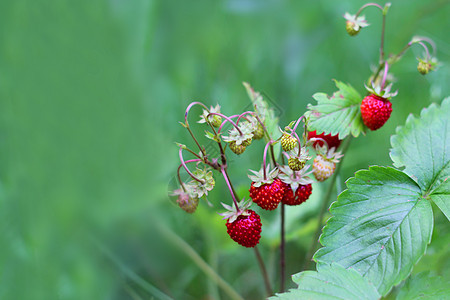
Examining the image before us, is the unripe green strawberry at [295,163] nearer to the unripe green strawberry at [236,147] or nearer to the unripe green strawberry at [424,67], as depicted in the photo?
the unripe green strawberry at [236,147]

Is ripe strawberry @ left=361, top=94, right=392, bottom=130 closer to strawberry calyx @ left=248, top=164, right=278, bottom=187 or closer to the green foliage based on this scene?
the green foliage

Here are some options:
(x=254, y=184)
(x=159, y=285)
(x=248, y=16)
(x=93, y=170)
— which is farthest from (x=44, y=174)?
(x=248, y=16)

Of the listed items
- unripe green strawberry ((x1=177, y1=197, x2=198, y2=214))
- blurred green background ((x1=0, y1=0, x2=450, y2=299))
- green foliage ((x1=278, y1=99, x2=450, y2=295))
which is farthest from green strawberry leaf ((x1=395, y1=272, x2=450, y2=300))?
unripe green strawberry ((x1=177, y1=197, x2=198, y2=214))

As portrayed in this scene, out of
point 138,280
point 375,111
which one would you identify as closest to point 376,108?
point 375,111

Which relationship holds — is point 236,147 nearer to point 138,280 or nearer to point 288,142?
point 288,142

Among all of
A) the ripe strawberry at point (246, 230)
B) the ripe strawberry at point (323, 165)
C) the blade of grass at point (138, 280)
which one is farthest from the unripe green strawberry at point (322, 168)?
the blade of grass at point (138, 280)

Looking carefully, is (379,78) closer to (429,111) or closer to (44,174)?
(429,111)
